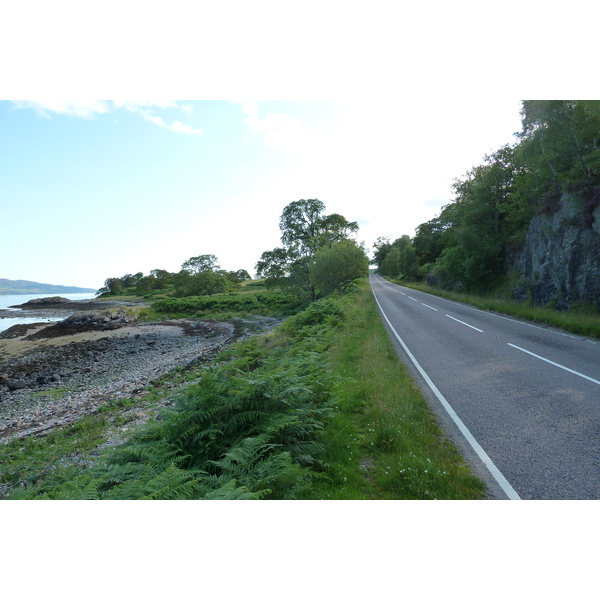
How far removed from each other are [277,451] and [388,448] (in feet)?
5.64

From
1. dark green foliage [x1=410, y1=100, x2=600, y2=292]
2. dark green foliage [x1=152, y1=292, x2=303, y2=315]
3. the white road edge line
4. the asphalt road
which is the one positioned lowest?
dark green foliage [x1=152, y1=292, x2=303, y2=315]

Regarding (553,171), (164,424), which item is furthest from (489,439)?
(553,171)

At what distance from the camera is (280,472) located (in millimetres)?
3488

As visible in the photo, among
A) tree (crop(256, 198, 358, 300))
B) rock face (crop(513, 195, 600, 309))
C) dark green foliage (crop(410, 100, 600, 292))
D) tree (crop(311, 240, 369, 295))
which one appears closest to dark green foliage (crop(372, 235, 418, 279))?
dark green foliage (crop(410, 100, 600, 292))

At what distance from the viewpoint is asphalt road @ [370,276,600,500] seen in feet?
13.0

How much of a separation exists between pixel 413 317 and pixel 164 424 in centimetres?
1606

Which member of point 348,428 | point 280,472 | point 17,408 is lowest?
point 17,408

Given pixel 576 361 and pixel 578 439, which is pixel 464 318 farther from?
pixel 578 439

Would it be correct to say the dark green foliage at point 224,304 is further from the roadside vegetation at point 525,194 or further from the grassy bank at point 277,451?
the grassy bank at point 277,451

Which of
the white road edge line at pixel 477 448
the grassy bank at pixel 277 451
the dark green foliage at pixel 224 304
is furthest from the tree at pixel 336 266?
the grassy bank at pixel 277 451

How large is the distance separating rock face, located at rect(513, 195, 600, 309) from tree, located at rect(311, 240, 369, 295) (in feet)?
48.7

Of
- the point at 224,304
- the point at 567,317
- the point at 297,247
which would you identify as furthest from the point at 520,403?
the point at 224,304

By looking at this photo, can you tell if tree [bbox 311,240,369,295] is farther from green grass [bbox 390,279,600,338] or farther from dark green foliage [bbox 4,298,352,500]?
dark green foliage [bbox 4,298,352,500]

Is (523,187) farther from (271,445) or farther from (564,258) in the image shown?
(271,445)
